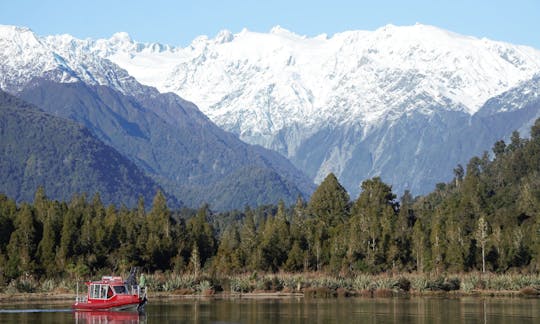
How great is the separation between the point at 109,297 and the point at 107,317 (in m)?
5.46

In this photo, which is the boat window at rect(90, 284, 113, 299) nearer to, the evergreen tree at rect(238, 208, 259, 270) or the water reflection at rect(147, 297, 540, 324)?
the water reflection at rect(147, 297, 540, 324)

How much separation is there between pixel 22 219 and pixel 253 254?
32.3 meters

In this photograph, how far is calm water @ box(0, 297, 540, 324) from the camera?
9540 centimetres

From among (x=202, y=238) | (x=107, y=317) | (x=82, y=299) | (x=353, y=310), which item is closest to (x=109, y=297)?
(x=82, y=299)

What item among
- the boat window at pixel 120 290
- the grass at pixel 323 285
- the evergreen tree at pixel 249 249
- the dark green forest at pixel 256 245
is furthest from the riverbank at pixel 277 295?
the evergreen tree at pixel 249 249

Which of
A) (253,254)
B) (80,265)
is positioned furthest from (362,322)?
(253,254)

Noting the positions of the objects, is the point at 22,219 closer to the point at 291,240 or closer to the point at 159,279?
the point at 159,279

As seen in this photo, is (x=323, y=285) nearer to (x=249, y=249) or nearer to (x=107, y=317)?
(x=249, y=249)

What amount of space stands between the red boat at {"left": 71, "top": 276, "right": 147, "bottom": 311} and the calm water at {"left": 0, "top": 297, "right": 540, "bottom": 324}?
1393 millimetres

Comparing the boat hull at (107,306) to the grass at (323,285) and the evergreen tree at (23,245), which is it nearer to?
the grass at (323,285)

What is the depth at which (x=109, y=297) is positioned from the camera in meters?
106

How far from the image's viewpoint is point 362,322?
92688mm

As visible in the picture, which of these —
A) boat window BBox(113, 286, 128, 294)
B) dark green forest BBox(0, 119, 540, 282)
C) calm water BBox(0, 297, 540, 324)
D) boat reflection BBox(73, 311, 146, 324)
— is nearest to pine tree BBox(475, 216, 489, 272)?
dark green forest BBox(0, 119, 540, 282)

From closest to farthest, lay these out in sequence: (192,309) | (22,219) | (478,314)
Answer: (478,314) → (192,309) → (22,219)
